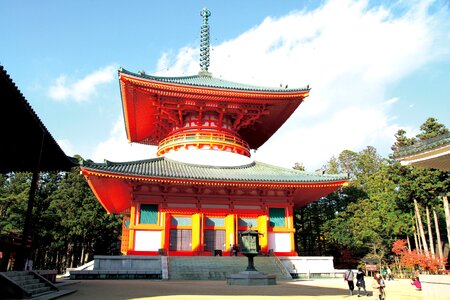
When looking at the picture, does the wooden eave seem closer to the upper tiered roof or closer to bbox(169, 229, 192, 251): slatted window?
bbox(169, 229, 192, 251): slatted window

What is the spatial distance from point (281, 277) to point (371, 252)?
922 inches

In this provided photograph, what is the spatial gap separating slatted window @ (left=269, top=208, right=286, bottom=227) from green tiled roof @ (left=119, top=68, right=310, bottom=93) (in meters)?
8.63

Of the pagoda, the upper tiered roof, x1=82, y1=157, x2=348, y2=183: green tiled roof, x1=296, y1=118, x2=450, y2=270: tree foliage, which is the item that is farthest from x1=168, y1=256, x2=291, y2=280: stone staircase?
x1=296, y1=118, x2=450, y2=270: tree foliage

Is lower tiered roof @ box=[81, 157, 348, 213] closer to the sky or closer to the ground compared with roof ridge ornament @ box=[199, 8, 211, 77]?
closer to the ground

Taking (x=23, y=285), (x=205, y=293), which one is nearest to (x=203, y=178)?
(x=205, y=293)

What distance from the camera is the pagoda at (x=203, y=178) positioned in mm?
22156

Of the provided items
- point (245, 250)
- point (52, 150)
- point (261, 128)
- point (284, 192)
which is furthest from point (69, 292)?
point (261, 128)

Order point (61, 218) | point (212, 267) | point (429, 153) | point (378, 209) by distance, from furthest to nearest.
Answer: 1. point (61, 218)
2. point (378, 209)
3. point (212, 267)
4. point (429, 153)

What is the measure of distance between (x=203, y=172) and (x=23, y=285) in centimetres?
1430

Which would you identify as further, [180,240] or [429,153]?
[180,240]

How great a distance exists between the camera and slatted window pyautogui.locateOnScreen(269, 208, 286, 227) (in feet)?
80.0

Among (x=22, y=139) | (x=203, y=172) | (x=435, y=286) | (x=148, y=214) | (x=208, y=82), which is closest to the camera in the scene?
(x=435, y=286)

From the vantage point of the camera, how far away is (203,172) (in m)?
24.0

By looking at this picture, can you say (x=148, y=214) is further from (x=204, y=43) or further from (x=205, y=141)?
(x=204, y=43)
